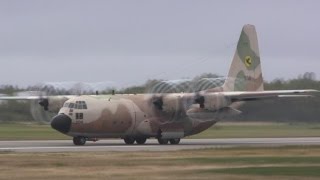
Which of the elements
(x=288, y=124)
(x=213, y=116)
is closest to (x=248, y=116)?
(x=288, y=124)

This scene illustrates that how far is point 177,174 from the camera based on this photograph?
26391 mm

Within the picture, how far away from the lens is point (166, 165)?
3006cm

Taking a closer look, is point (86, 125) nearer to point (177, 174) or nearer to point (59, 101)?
point (59, 101)

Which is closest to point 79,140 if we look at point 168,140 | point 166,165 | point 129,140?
point 129,140

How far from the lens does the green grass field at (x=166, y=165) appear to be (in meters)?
26.0

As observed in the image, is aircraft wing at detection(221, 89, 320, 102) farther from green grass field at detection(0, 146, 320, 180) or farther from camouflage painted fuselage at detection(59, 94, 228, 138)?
green grass field at detection(0, 146, 320, 180)

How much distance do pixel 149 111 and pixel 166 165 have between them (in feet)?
65.0

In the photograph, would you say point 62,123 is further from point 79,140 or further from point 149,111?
point 149,111

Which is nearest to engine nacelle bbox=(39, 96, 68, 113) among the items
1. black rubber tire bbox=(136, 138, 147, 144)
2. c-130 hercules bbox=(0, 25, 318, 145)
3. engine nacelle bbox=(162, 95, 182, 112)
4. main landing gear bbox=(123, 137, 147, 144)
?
c-130 hercules bbox=(0, 25, 318, 145)

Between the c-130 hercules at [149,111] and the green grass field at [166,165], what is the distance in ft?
30.0

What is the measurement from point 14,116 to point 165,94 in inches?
1719

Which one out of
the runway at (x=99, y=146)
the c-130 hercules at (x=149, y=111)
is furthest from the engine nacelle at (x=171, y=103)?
the runway at (x=99, y=146)

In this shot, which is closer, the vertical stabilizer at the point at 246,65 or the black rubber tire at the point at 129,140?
the black rubber tire at the point at 129,140

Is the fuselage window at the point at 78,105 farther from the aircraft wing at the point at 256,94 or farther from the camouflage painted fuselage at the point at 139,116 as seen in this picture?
the aircraft wing at the point at 256,94
